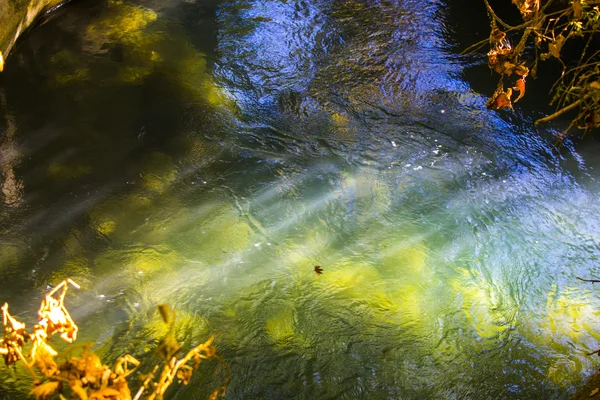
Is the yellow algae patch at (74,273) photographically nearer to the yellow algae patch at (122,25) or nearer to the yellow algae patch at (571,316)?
the yellow algae patch at (571,316)

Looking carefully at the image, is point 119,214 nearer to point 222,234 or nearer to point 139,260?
point 139,260

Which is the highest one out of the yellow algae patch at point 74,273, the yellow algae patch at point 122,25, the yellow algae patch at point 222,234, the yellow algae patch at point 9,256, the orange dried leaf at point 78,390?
the yellow algae patch at point 122,25

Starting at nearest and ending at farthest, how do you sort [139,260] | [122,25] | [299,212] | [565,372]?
1. [565,372]
2. [139,260]
3. [299,212]
4. [122,25]

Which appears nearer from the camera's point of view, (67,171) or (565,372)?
(565,372)

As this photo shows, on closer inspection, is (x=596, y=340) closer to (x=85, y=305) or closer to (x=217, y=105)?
(x=85, y=305)

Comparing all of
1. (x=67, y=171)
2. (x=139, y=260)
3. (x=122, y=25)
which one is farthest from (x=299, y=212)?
(x=122, y=25)

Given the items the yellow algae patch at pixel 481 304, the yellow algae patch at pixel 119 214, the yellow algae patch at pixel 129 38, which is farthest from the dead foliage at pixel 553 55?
the yellow algae patch at pixel 129 38
